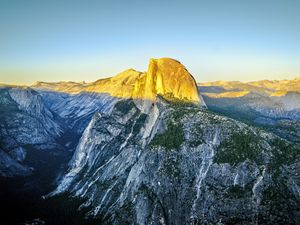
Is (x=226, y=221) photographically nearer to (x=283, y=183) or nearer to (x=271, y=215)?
(x=271, y=215)

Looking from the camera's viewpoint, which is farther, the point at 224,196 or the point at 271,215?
the point at 224,196

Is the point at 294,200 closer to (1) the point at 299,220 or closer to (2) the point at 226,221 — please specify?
(1) the point at 299,220

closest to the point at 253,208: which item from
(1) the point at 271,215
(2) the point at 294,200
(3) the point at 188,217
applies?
(1) the point at 271,215

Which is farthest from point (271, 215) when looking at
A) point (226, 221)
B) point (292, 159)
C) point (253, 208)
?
point (292, 159)

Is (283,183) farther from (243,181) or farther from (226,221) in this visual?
(226,221)

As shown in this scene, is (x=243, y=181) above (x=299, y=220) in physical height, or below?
above

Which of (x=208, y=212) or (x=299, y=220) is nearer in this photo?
(x=299, y=220)

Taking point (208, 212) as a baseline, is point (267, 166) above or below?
above
